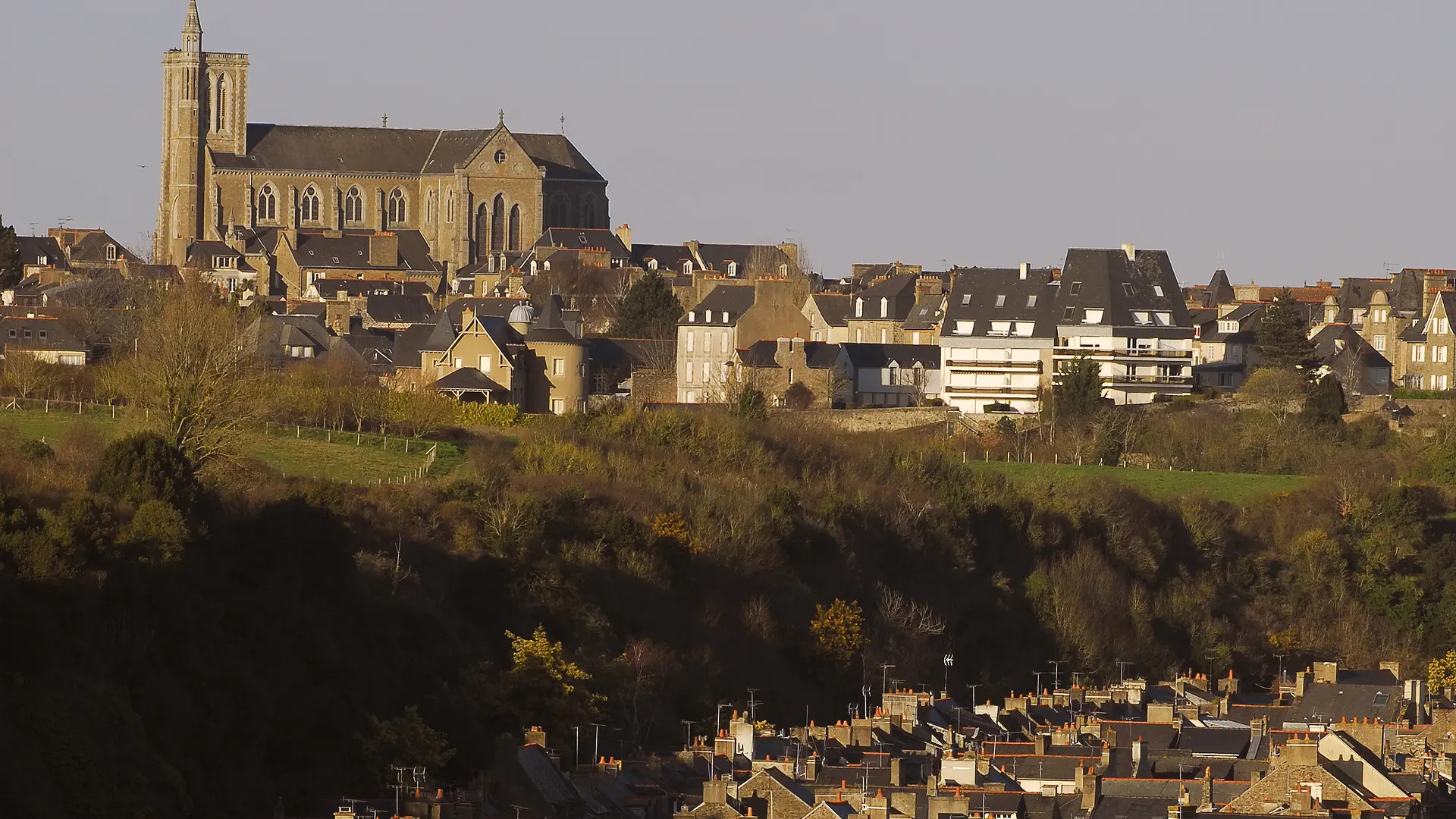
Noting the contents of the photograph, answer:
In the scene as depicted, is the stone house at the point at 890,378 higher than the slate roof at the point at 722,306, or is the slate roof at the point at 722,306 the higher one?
the slate roof at the point at 722,306

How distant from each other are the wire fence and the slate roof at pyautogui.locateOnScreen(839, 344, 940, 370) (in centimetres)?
1916

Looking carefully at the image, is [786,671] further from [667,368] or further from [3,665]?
[667,368]

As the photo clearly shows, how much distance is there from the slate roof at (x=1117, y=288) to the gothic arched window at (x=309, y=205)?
4185 centimetres

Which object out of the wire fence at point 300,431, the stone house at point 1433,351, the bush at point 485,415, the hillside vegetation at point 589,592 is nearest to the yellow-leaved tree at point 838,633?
the hillside vegetation at point 589,592

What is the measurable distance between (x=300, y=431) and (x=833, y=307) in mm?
30404

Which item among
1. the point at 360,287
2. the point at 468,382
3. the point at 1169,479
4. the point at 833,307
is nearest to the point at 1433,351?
the point at 1169,479

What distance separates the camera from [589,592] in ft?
136

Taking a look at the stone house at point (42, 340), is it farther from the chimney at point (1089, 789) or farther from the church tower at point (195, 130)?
the church tower at point (195, 130)

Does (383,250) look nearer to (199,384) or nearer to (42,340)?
(42,340)

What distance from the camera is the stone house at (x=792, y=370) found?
6606 cm

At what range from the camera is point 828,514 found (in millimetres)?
48469

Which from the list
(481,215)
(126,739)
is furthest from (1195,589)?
(481,215)

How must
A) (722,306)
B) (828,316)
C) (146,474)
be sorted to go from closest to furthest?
(146,474), (722,306), (828,316)

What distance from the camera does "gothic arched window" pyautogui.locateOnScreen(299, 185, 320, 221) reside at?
104188mm
